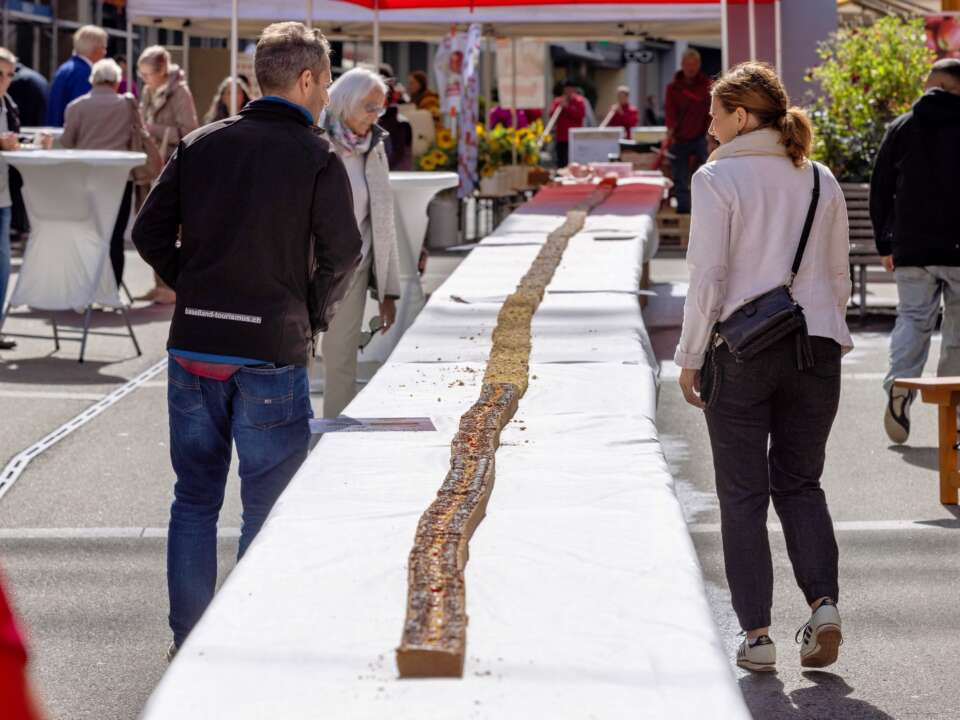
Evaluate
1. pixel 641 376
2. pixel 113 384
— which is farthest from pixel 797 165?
pixel 113 384

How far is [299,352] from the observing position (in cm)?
417

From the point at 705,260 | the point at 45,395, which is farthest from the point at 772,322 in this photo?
the point at 45,395

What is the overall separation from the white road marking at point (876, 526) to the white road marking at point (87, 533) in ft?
5.31

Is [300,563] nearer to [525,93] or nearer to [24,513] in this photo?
[24,513]

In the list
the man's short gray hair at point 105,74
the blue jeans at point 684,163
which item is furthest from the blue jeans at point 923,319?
the blue jeans at point 684,163

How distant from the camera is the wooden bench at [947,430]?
614 cm

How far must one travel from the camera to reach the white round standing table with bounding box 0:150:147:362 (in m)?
9.41

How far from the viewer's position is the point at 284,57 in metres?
4.18

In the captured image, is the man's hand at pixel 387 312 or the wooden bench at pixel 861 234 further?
the wooden bench at pixel 861 234

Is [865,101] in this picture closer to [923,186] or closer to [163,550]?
[923,186]

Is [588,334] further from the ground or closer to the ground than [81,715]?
further from the ground

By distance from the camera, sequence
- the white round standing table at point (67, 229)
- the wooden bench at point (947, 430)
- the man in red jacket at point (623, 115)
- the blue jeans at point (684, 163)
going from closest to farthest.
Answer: the wooden bench at point (947, 430) < the white round standing table at point (67, 229) < the blue jeans at point (684, 163) < the man in red jacket at point (623, 115)

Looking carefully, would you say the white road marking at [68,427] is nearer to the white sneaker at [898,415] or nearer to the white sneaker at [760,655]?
the white sneaker at [760,655]

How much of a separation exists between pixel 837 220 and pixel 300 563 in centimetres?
188
